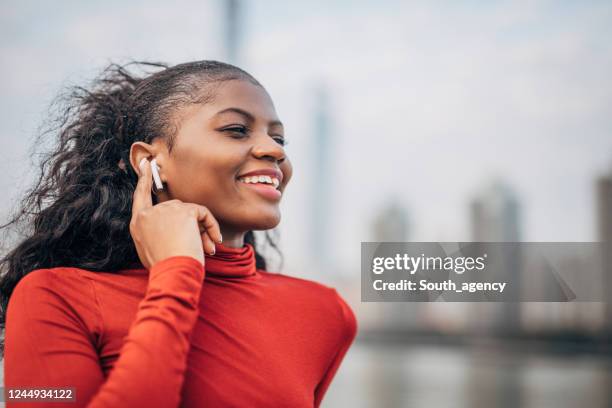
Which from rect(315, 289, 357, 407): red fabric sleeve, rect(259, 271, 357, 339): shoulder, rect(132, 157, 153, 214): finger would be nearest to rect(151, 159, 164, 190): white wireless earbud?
rect(132, 157, 153, 214): finger

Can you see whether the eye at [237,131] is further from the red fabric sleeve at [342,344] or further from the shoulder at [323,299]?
the red fabric sleeve at [342,344]

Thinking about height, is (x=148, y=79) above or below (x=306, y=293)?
above

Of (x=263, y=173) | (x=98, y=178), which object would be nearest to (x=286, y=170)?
(x=263, y=173)

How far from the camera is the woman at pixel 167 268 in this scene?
79 cm

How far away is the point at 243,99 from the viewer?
100cm

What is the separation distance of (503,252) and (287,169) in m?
0.89

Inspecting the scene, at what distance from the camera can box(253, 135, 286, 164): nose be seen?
3.23ft

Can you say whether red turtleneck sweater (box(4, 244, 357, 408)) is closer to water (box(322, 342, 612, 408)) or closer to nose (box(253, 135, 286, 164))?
nose (box(253, 135, 286, 164))

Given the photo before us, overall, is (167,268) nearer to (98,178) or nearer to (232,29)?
(98,178)

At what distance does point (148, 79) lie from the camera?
3.62ft

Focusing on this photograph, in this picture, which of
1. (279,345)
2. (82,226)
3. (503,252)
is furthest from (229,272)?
(503,252)

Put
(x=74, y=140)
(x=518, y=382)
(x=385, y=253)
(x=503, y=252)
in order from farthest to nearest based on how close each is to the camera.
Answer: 1. (x=518, y=382)
2. (x=503, y=252)
3. (x=385, y=253)
4. (x=74, y=140)

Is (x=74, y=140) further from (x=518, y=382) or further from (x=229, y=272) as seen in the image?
(x=518, y=382)

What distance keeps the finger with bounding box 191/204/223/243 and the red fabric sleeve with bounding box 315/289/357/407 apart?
14.4 inches
